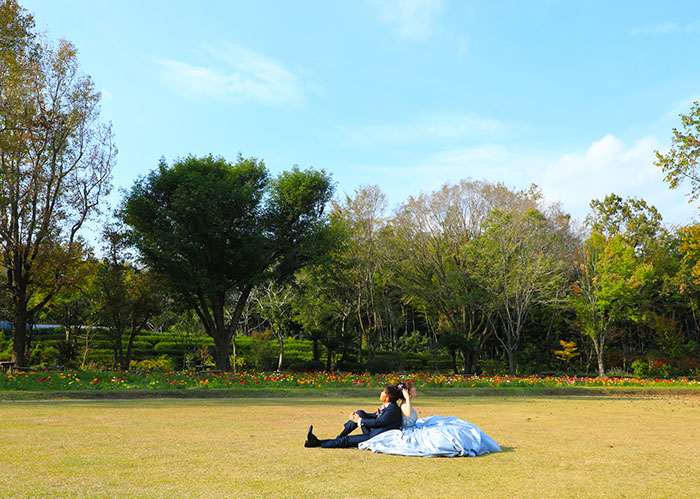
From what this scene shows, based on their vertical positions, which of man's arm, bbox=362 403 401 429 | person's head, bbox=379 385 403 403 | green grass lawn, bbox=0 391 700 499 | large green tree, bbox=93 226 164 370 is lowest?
green grass lawn, bbox=0 391 700 499

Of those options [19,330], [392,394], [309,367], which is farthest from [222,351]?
[392,394]

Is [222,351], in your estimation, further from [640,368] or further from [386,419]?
[640,368]

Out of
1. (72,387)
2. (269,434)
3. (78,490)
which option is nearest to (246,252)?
(72,387)

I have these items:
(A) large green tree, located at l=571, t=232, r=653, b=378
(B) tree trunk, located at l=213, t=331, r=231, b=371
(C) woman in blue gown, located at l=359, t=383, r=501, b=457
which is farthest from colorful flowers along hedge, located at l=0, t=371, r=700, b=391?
(C) woman in blue gown, located at l=359, t=383, r=501, b=457

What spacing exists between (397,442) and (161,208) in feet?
61.7

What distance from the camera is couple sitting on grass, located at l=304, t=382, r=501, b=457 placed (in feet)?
23.0

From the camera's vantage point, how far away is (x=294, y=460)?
6477 mm

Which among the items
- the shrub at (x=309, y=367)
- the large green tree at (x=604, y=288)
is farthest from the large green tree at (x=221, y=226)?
the large green tree at (x=604, y=288)

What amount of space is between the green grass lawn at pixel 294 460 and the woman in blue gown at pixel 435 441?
0.18 metres

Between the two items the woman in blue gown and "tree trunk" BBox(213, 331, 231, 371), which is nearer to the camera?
the woman in blue gown

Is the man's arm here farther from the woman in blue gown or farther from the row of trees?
the row of trees

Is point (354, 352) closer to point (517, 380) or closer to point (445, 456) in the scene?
point (517, 380)

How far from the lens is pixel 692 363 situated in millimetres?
33750

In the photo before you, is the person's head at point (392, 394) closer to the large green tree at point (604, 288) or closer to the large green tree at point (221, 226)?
the large green tree at point (221, 226)
